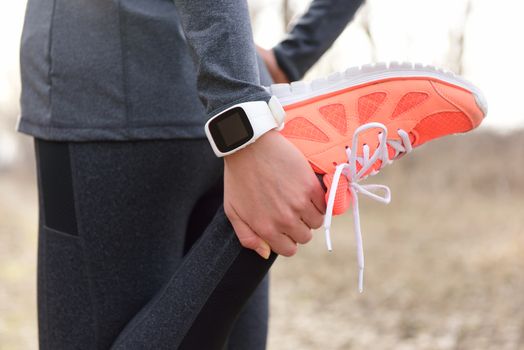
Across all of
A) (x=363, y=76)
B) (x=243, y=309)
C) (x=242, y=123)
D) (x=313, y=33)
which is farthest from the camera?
(x=313, y=33)

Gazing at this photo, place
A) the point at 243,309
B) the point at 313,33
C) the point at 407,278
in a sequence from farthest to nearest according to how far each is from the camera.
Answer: the point at 407,278 → the point at 313,33 → the point at 243,309

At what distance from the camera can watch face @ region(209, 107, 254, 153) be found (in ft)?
2.55

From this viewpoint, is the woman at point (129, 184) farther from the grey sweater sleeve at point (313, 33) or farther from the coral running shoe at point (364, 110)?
the grey sweater sleeve at point (313, 33)

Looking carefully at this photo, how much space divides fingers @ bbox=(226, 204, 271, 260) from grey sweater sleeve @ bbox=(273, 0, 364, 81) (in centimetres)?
52

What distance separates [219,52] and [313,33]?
0.52 m

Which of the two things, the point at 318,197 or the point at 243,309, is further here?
the point at 243,309

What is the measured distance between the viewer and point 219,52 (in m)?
0.79

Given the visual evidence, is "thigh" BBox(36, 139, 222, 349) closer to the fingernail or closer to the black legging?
the black legging

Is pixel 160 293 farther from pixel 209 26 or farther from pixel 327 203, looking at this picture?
pixel 209 26

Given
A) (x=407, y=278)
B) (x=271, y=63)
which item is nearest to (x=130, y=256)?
(x=271, y=63)

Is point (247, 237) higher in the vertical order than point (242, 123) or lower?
lower

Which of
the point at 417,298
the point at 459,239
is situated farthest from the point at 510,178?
the point at 417,298

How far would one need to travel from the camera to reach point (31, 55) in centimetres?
94

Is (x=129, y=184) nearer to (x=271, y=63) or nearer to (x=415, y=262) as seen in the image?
(x=271, y=63)
